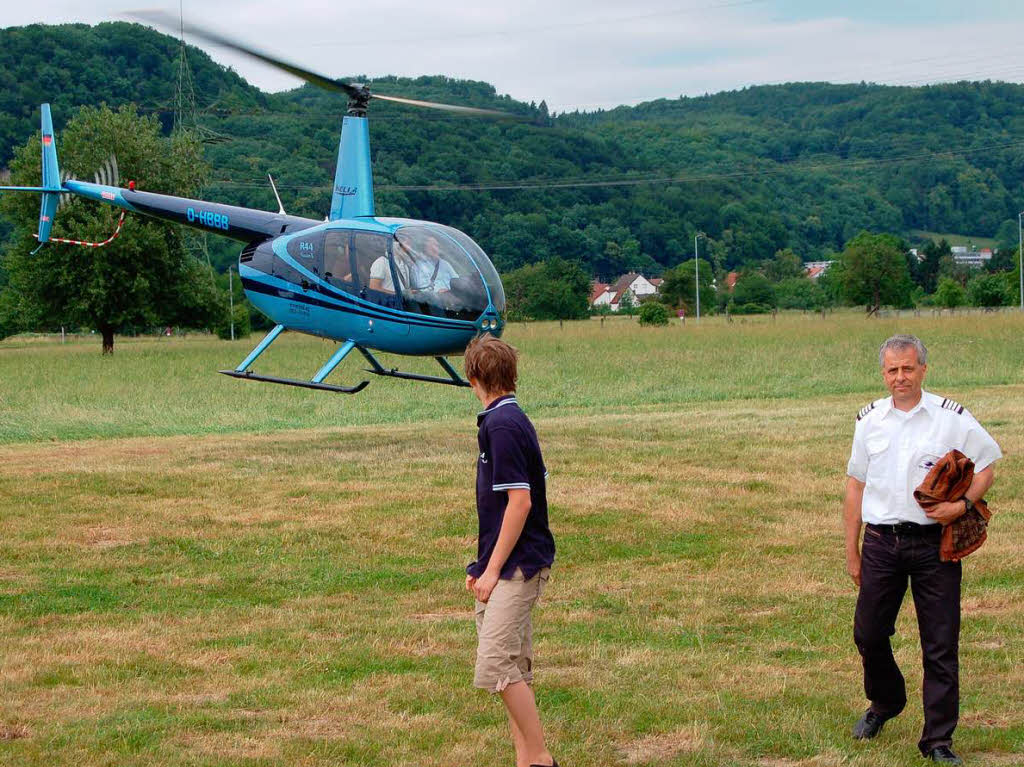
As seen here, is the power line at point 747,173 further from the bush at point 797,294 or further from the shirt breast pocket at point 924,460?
the shirt breast pocket at point 924,460

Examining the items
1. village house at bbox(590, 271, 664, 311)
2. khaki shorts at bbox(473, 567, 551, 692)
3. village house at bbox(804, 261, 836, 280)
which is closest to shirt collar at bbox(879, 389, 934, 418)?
khaki shorts at bbox(473, 567, 551, 692)

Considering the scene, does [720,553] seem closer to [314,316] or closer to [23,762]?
[23,762]

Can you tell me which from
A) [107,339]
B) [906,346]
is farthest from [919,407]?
[107,339]

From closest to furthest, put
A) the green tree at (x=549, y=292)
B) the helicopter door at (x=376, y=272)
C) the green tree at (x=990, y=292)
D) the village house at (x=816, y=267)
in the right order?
the helicopter door at (x=376, y=272), the green tree at (x=549, y=292), the green tree at (x=990, y=292), the village house at (x=816, y=267)

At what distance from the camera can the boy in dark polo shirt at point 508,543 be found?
442cm

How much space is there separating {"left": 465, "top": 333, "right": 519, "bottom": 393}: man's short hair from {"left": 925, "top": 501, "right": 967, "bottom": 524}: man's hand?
1668mm

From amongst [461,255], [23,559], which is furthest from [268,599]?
[461,255]

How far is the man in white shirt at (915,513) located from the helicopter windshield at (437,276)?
31.1 ft

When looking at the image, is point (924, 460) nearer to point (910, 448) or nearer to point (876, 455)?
point (910, 448)

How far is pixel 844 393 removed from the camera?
77.9 feet

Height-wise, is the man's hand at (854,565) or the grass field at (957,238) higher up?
the grass field at (957,238)

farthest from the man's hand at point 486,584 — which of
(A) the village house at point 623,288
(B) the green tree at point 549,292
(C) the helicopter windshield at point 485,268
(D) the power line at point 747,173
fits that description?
(A) the village house at point 623,288

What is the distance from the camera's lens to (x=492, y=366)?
4.50 metres

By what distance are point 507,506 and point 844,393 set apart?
2034 cm
